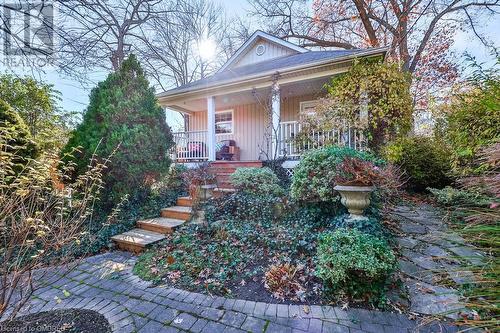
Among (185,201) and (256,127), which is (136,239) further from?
(256,127)

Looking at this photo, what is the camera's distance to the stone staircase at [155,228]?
4.25 m

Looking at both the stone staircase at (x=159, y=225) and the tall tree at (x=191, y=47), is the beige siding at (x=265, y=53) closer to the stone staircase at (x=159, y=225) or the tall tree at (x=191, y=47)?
the tall tree at (x=191, y=47)

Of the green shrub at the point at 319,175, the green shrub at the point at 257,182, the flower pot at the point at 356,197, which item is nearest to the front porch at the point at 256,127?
the green shrub at the point at 257,182

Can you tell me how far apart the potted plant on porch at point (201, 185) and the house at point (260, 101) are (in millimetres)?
2142

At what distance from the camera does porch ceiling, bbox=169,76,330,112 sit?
25.1ft

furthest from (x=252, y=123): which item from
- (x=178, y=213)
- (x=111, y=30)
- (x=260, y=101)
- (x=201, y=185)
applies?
(x=111, y=30)

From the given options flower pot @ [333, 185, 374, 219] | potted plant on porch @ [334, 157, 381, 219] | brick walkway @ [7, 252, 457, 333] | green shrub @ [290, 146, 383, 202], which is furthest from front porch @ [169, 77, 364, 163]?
brick walkway @ [7, 252, 457, 333]

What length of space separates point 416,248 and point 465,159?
2.53 m

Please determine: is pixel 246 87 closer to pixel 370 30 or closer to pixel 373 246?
pixel 373 246

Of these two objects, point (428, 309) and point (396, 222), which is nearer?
point (428, 309)

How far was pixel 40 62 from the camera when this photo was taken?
248 inches

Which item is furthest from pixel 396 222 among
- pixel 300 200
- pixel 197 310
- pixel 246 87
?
pixel 246 87
